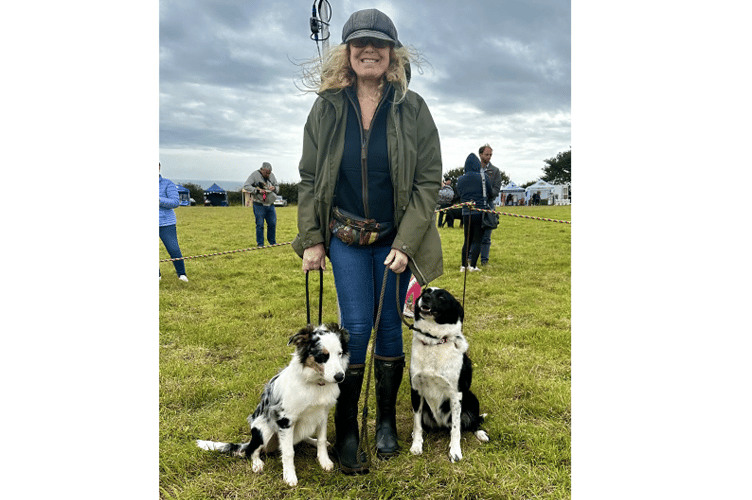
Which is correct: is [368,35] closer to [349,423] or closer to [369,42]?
[369,42]

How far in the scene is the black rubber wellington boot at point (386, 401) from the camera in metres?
2.88

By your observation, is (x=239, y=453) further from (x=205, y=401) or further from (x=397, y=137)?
(x=397, y=137)

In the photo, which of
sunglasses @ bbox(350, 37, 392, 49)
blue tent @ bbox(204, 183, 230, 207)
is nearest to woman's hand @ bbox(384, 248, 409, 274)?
sunglasses @ bbox(350, 37, 392, 49)

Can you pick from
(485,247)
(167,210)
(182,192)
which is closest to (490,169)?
(485,247)

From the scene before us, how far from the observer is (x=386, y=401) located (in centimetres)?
296

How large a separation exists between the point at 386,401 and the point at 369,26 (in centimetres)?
230

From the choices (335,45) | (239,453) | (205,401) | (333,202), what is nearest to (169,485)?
(239,453)

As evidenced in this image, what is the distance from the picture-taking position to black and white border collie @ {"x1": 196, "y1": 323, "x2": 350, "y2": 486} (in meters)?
2.48

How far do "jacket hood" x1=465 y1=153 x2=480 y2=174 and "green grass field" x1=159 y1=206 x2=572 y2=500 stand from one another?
6.49 feet

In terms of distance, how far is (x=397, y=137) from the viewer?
2.48 m

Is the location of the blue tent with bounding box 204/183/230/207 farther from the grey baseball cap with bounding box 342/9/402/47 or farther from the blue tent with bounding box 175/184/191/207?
the grey baseball cap with bounding box 342/9/402/47

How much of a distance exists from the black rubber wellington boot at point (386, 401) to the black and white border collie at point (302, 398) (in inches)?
13.7

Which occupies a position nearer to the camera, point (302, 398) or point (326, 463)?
point (302, 398)

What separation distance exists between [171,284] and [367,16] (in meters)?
6.74
